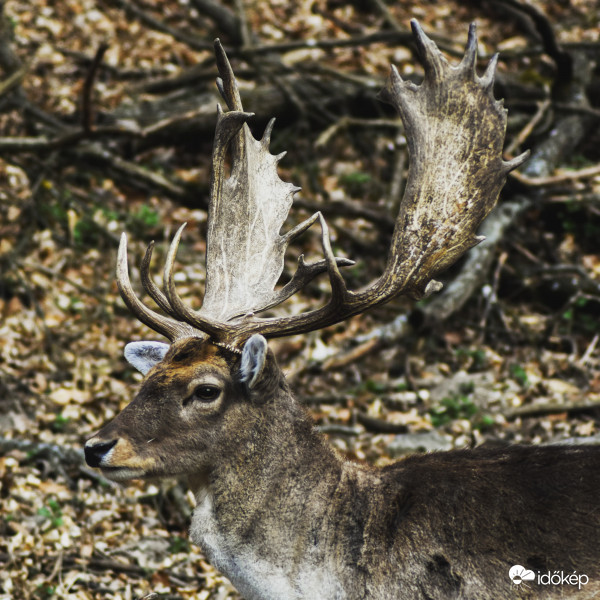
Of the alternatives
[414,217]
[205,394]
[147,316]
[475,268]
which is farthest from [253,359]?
[475,268]

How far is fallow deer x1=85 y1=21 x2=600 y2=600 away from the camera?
13.3 feet

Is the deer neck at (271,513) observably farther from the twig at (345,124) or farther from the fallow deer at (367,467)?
the twig at (345,124)

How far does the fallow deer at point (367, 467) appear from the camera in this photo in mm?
4059

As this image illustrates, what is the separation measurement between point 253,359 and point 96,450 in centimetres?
87

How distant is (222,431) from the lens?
434 centimetres

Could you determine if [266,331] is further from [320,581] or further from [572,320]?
[572,320]

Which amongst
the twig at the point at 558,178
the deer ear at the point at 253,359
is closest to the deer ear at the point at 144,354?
the deer ear at the point at 253,359

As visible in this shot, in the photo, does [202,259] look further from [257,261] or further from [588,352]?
[257,261]

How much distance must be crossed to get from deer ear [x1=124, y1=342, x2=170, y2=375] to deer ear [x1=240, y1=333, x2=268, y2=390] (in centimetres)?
78

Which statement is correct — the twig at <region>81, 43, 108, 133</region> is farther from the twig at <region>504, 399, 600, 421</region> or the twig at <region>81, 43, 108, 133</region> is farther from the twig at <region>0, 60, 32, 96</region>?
the twig at <region>504, 399, 600, 421</region>

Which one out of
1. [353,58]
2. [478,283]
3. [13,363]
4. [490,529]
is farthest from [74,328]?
[353,58]

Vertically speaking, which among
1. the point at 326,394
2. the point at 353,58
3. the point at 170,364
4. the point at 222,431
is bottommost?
the point at 326,394

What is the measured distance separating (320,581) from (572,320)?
536 cm

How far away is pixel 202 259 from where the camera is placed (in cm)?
→ 984
